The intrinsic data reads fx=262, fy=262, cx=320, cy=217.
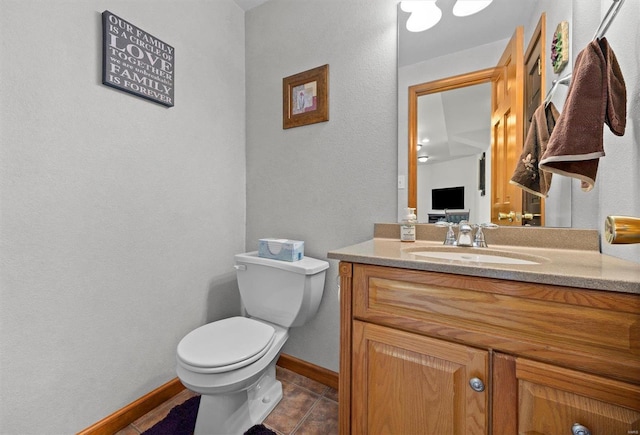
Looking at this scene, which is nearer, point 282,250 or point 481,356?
point 481,356

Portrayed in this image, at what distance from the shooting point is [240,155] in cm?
181

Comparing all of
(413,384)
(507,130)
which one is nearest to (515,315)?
(413,384)

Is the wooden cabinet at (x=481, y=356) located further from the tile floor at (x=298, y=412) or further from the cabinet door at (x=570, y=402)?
the tile floor at (x=298, y=412)

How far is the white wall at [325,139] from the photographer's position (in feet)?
4.46

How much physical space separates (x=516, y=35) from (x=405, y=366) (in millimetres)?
1381

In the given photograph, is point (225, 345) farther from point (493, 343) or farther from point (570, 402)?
point (570, 402)

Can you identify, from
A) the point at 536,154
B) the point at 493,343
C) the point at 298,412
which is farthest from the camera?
the point at 298,412

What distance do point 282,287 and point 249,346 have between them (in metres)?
0.33

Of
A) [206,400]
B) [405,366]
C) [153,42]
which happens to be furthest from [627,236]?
[153,42]

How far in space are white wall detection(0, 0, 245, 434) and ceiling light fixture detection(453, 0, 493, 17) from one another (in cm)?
134

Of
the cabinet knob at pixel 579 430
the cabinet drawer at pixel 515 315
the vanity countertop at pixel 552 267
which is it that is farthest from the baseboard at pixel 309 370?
the cabinet knob at pixel 579 430

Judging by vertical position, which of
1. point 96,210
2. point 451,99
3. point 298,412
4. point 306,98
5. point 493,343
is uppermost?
point 306,98

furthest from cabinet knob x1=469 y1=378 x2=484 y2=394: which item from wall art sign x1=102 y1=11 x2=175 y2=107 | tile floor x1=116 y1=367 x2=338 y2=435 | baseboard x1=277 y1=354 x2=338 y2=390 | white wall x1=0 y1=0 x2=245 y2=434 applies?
wall art sign x1=102 y1=11 x2=175 y2=107

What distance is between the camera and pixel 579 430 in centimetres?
56
